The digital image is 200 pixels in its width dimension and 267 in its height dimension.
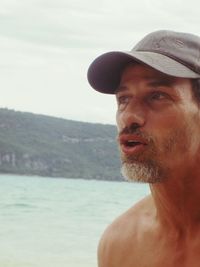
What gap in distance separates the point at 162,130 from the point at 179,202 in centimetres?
34

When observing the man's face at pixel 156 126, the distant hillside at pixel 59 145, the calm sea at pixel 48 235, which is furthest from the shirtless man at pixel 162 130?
the distant hillside at pixel 59 145

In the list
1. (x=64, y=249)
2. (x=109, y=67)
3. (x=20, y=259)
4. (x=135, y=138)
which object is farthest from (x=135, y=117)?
(x=64, y=249)

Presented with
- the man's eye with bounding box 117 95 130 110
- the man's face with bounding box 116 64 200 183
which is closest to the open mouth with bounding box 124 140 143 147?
the man's face with bounding box 116 64 200 183

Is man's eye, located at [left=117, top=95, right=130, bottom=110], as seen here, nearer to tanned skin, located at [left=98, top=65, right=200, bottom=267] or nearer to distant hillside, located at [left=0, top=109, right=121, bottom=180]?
tanned skin, located at [left=98, top=65, right=200, bottom=267]

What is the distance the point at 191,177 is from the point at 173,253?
0.86ft

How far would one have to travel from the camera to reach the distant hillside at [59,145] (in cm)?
8641

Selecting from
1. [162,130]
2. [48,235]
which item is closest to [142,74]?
[162,130]

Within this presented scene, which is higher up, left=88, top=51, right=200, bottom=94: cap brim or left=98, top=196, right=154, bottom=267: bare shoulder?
left=88, top=51, right=200, bottom=94: cap brim

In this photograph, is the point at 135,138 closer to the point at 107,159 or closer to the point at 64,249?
the point at 64,249

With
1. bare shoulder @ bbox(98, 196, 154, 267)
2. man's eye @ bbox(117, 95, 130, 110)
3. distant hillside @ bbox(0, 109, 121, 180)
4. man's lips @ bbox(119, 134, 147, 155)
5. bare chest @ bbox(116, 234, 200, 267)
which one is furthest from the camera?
distant hillside @ bbox(0, 109, 121, 180)

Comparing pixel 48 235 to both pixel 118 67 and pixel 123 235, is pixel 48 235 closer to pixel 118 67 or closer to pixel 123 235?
pixel 123 235

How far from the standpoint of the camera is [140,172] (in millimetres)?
2484

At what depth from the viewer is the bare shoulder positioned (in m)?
2.90

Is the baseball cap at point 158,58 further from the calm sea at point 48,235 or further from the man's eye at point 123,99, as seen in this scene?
the calm sea at point 48,235
